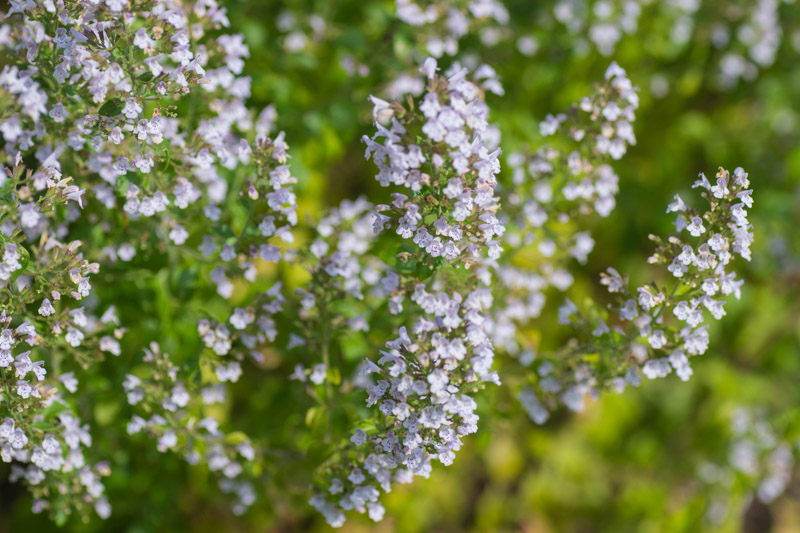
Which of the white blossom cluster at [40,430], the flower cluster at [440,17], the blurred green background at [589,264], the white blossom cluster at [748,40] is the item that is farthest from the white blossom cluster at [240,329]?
the white blossom cluster at [748,40]

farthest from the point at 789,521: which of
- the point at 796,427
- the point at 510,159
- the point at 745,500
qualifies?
the point at 510,159

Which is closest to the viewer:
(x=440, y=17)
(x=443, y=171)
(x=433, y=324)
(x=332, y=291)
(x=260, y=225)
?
(x=443, y=171)

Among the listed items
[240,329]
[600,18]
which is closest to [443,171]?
[240,329]

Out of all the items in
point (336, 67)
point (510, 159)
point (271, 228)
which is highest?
point (336, 67)

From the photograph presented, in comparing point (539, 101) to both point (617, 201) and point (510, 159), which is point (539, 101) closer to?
point (617, 201)

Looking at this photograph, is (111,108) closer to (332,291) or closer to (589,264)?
(332,291)

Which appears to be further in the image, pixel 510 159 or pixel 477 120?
pixel 510 159

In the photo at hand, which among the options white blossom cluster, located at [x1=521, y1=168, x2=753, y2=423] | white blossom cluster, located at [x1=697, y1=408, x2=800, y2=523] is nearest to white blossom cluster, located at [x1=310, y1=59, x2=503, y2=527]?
white blossom cluster, located at [x1=521, y1=168, x2=753, y2=423]

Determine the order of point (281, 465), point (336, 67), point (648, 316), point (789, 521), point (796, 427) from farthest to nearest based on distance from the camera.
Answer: point (789, 521) < point (796, 427) < point (336, 67) < point (281, 465) < point (648, 316)

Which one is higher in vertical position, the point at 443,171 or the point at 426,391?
the point at 443,171
